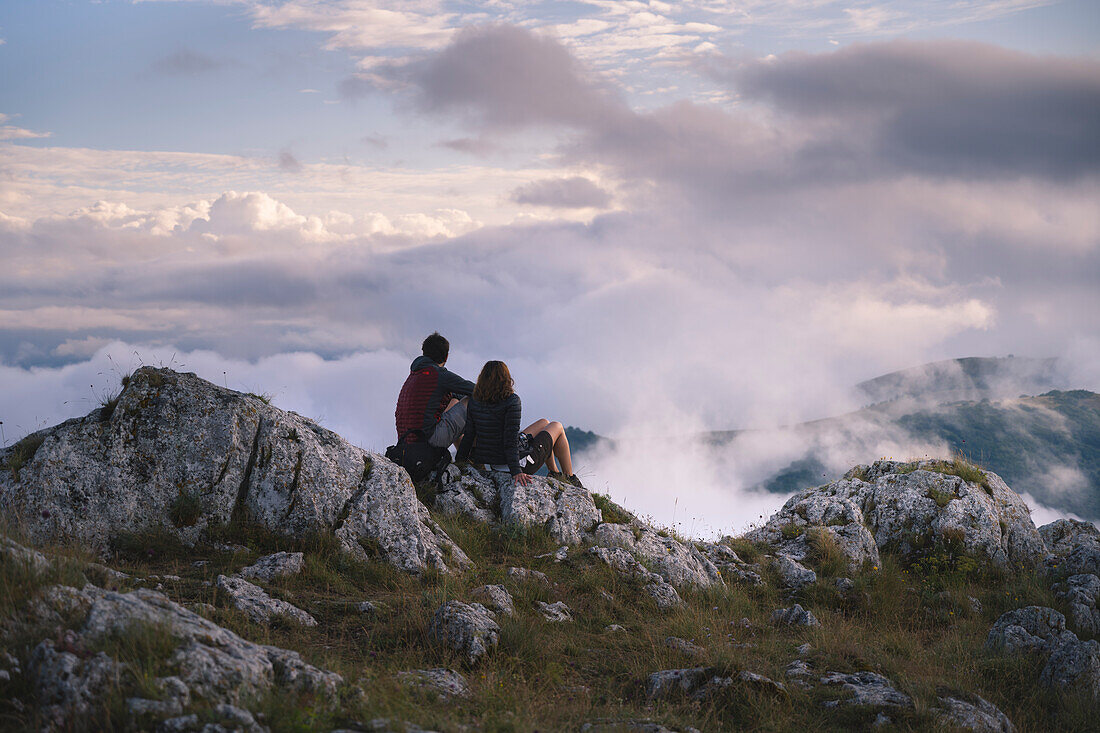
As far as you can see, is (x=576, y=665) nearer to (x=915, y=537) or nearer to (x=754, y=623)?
(x=754, y=623)

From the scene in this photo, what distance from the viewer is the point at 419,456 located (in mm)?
12656

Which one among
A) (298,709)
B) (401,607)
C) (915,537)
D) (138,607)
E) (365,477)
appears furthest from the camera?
(915,537)

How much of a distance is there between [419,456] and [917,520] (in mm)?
12079

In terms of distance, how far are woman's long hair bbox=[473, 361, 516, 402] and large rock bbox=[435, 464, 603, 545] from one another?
1.61m

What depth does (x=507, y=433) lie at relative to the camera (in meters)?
12.6

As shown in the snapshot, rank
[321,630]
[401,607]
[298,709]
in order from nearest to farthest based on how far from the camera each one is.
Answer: [298,709], [321,630], [401,607]

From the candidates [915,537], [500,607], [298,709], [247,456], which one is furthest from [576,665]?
[915,537]

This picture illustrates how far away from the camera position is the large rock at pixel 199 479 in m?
9.34

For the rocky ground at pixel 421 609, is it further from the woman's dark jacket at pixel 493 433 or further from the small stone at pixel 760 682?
the woman's dark jacket at pixel 493 433

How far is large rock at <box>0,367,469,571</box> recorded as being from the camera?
30.7 ft

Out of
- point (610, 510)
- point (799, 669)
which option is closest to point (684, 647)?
point (799, 669)

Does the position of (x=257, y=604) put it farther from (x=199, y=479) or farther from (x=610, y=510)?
(x=610, y=510)

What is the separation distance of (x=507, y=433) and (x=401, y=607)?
14.7ft

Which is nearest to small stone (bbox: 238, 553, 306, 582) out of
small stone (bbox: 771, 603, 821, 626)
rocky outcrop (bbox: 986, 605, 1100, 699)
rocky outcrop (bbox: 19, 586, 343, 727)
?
rocky outcrop (bbox: 19, 586, 343, 727)
